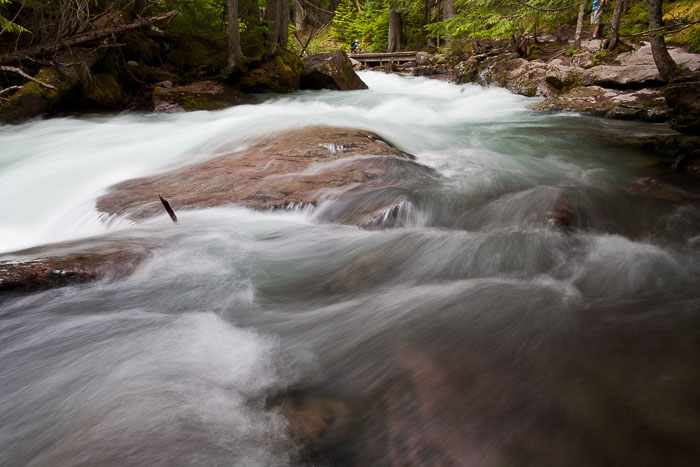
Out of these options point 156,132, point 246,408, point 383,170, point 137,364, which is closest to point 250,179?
point 383,170

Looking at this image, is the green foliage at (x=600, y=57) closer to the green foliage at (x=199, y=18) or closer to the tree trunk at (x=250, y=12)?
the tree trunk at (x=250, y=12)

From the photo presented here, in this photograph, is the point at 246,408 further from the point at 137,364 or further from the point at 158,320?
the point at 158,320

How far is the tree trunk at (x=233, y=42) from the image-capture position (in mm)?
9602

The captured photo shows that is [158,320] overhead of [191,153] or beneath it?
beneath

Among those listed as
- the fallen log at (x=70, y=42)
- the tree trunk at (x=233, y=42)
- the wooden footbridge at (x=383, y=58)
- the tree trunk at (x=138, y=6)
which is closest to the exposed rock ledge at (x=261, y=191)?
the fallen log at (x=70, y=42)

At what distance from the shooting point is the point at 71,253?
2717 millimetres

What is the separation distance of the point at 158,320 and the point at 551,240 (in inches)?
123

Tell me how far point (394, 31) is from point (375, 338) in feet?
78.6

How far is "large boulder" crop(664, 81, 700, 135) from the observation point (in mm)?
4707

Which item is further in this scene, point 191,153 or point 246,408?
point 191,153

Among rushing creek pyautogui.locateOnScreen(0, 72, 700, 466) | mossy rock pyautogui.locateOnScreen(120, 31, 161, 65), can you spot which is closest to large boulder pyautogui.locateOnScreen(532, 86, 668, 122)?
rushing creek pyautogui.locateOnScreen(0, 72, 700, 466)

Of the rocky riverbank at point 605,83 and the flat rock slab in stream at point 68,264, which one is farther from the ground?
the rocky riverbank at point 605,83

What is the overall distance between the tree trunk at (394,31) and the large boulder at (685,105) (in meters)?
20.0

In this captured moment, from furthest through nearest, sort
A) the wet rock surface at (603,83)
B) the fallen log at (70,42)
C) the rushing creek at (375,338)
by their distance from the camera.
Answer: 1. the fallen log at (70,42)
2. the wet rock surface at (603,83)
3. the rushing creek at (375,338)
